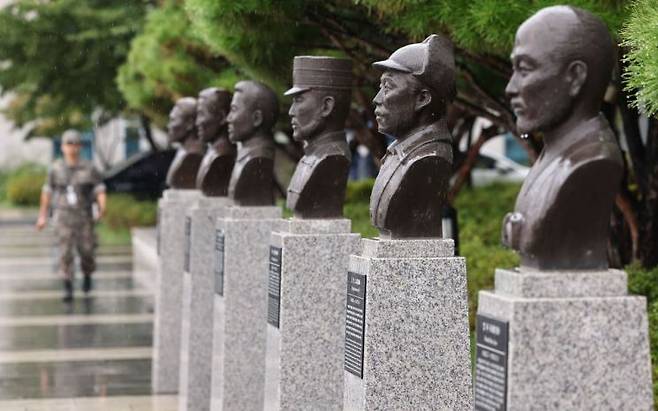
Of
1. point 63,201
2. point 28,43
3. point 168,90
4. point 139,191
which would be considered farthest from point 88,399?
point 139,191

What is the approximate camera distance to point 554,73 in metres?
4.67

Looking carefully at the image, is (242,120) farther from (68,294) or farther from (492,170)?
(492,170)

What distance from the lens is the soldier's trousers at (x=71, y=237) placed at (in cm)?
1511

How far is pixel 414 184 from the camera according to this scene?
6.11m

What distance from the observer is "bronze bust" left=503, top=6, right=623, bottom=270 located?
4672mm

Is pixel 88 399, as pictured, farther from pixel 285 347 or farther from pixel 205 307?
pixel 285 347

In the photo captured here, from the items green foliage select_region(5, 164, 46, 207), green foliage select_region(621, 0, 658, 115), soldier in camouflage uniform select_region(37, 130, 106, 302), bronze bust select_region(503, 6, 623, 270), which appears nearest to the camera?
bronze bust select_region(503, 6, 623, 270)

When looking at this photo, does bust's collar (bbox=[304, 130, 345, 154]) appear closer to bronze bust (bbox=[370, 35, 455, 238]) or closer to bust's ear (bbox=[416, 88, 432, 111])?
bronze bust (bbox=[370, 35, 455, 238])

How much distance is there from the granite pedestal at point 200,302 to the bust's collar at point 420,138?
12.1ft

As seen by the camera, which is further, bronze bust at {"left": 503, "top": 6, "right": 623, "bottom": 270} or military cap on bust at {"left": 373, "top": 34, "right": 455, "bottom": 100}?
military cap on bust at {"left": 373, "top": 34, "right": 455, "bottom": 100}

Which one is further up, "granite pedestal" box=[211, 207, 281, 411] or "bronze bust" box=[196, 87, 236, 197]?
"bronze bust" box=[196, 87, 236, 197]

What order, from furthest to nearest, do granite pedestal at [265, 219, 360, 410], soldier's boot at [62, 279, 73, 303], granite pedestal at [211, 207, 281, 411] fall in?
soldier's boot at [62, 279, 73, 303] < granite pedestal at [211, 207, 281, 411] < granite pedestal at [265, 219, 360, 410]

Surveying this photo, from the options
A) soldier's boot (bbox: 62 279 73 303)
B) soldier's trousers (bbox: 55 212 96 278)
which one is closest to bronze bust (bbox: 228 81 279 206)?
soldier's trousers (bbox: 55 212 96 278)

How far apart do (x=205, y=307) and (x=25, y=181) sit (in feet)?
104
